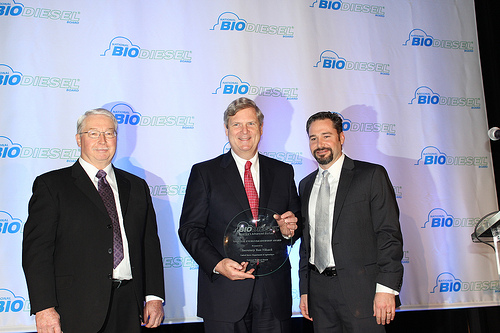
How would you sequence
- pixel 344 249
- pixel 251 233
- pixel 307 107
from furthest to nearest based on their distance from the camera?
pixel 307 107 → pixel 344 249 → pixel 251 233

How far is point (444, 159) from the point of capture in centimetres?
412

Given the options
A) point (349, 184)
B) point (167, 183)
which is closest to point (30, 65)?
point (167, 183)

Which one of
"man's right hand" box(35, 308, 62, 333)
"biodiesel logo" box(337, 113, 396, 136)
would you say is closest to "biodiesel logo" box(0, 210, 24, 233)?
"man's right hand" box(35, 308, 62, 333)

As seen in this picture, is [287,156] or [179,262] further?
[287,156]

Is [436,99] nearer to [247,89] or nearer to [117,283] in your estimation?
[247,89]

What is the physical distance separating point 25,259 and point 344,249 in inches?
68.6

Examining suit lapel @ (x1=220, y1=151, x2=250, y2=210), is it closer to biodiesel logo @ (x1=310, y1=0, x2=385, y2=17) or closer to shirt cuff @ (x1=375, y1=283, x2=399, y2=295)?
shirt cuff @ (x1=375, y1=283, x2=399, y2=295)

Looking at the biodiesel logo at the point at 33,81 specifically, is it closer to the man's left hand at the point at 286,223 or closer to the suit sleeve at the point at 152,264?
the suit sleeve at the point at 152,264

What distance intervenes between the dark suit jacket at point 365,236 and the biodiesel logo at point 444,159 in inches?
64.8

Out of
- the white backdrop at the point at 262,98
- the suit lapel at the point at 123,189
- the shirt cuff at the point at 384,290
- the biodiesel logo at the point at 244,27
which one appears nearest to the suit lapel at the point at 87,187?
the suit lapel at the point at 123,189

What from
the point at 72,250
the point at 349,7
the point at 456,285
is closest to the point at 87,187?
the point at 72,250

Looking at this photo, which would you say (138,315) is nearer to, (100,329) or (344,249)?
(100,329)

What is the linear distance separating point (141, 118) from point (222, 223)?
1.52 m

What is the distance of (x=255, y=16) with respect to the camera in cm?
395
